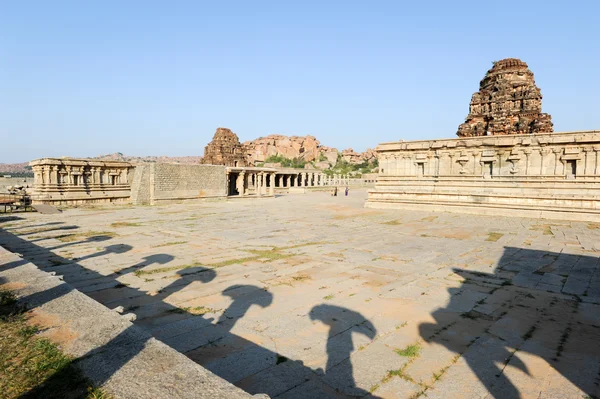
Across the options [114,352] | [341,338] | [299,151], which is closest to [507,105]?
[341,338]

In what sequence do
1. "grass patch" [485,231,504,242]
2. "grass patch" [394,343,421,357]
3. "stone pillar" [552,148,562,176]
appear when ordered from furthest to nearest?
"stone pillar" [552,148,562,176], "grass patch" [485,231,504,242], "grass patch" [394,343,421,357]

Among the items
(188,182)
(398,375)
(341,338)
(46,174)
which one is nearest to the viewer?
(398,375)

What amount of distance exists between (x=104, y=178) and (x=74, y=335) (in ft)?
67.5

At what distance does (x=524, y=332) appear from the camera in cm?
383

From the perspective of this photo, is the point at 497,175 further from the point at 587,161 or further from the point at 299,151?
the point at 299,151

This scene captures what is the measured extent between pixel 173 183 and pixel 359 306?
2022 centimetres

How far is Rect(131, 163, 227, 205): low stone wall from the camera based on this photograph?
2117cm

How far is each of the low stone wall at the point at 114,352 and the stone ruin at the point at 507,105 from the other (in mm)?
34655

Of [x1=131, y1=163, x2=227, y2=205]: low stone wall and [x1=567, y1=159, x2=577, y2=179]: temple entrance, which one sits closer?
[x1=567, y1=159, x2=577, y2=179]: temple entrance

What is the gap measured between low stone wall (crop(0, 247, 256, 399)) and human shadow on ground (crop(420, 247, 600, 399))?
80.8 inches

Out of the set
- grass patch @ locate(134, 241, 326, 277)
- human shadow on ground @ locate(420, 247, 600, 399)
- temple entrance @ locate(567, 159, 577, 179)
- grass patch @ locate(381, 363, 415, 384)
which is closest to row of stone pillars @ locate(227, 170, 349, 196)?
grass patch @ locate(134, 241, 326, 277)

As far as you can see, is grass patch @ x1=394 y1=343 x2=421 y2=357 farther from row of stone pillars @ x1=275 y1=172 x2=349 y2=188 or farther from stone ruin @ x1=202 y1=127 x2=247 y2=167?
stone ruin @ x1=202 y1=127 x2=247 y2=167

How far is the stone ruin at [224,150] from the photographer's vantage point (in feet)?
200

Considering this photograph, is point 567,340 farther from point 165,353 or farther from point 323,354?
point 165,353
